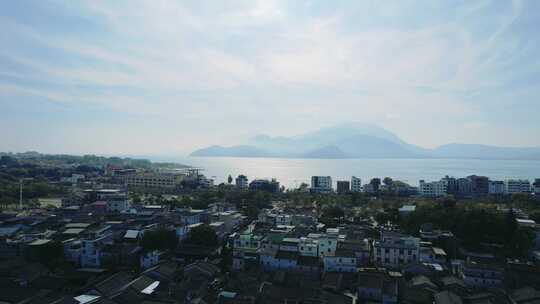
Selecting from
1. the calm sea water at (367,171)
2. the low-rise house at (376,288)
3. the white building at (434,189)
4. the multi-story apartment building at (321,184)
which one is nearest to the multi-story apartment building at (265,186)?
the multi-story apartment building at (321,184)

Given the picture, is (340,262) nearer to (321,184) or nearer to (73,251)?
(73,251)

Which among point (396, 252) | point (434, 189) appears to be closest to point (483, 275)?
point (396, 252)

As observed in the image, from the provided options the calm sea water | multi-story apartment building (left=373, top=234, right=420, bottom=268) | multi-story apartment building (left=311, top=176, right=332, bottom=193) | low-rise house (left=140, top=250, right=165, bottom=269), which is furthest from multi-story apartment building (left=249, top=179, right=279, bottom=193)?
low-rise house (left=140, top=250, right=165, bottom=269)

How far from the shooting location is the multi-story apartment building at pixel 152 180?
4386cm

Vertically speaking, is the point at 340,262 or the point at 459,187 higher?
the point at 459,187

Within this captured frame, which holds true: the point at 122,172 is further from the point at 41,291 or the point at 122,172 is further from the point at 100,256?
the point at 41,291

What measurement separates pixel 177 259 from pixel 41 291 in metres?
5.10

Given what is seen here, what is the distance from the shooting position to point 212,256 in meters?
14.6

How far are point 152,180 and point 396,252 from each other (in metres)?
36.2

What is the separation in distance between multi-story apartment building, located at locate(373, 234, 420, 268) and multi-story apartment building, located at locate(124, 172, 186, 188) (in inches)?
1308

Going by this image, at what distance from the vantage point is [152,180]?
Answer: 44.3 m

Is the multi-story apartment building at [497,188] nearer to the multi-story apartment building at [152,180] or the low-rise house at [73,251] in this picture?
the multi-story apartment building at [152,180]

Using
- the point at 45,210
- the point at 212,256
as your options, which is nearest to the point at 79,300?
the point at 212,256

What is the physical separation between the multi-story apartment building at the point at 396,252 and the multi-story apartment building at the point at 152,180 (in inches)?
1308
